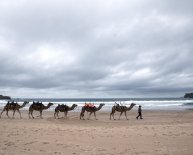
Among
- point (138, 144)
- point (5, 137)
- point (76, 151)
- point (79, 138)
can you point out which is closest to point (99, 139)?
point (79, 138)

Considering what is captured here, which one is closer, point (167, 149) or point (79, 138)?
point (167, 149)

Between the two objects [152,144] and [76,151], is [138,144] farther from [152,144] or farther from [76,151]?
[76,151]

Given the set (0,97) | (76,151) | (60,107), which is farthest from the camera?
(0,97)

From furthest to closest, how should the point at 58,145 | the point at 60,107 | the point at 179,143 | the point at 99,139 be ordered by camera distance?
the point at 60,107, the point at 99,139, the point at 179,143, the point at 58,145

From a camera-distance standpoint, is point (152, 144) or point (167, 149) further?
Answer: point (152, 144)

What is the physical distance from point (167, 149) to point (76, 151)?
3060 millimetres

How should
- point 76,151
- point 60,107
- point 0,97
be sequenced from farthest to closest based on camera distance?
point 0,97 < point 60,107 < point 76,151

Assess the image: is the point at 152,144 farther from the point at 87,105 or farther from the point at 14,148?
the point at 87,105

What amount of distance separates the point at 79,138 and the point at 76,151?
2885 mm

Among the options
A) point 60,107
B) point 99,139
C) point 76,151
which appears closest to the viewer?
point 76,151

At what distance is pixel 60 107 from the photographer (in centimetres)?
2956

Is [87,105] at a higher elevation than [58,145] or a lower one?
higher

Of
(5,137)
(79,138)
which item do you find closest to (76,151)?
(79,138)

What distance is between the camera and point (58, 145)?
11.8m
